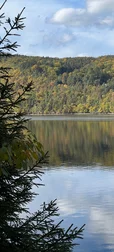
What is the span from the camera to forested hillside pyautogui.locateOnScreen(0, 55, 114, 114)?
12225cm

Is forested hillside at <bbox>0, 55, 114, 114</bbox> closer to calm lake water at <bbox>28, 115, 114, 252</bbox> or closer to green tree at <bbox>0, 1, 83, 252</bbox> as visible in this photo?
calm lake water at <bbox>28, 115, 114, 252</bbox>

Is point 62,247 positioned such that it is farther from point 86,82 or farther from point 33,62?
point 33,62

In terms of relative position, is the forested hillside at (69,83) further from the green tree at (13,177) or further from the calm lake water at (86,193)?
the green tree at (13,177)

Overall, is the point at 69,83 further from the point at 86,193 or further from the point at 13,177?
the point at 13,177

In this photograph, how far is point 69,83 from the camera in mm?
140125

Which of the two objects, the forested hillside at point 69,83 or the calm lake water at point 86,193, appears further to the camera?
the forested hillside at point 69,83

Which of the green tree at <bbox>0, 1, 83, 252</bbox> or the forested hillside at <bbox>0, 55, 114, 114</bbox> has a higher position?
the forested hillside at <bbox>0, 55, 114, 114</bbox>

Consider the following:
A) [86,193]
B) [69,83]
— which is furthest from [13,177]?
[69,83]

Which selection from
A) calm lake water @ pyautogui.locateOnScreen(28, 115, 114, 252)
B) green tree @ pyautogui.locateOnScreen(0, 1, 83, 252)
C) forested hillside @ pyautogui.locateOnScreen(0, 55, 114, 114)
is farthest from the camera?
forested hillside @ pyautogui.locateOnScreen(0, 55, 114, 114)

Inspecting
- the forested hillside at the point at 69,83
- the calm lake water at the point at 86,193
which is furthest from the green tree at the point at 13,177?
the forested hillside at the point at 69,83

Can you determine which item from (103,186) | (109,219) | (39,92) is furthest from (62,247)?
(39,92)

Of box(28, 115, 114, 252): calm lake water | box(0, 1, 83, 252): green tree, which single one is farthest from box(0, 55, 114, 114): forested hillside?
box(0, 1, 83, 252): green tree

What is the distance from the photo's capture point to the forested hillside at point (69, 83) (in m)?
122

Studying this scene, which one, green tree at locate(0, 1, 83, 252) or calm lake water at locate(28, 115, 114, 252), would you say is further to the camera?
calm lake water at locate(28, 115, 114, 252)
